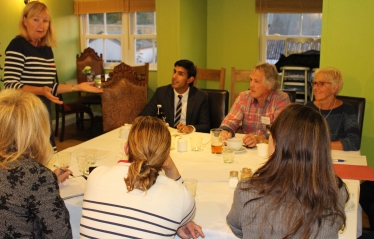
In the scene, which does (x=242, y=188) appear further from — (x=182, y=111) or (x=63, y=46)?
(x=63, y=46)

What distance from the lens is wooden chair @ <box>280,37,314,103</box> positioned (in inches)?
224

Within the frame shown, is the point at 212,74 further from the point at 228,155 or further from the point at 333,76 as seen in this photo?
the point at 228,155

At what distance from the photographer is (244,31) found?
20.1 ft

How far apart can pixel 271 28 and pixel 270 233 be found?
17.3 ft

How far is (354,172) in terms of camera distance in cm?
219

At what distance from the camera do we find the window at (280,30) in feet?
19.9

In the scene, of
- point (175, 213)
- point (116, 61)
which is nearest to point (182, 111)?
point (175, 213)

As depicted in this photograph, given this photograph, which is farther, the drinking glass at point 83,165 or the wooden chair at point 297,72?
Answer: the wooden chair at point 297,72

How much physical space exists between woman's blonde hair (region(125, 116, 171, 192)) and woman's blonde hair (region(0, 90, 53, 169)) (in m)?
0.33

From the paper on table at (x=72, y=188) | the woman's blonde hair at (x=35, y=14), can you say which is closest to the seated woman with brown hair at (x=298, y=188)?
the paper on table at (x=72, y=188)

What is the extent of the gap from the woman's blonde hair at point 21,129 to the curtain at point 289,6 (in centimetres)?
495

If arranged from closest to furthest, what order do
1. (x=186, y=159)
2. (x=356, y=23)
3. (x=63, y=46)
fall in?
(x=186, y=159), (x=356, y=23), (x=63, y=46)

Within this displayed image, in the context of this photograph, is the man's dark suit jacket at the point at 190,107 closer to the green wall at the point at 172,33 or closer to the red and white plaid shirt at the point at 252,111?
the red and white plaid shirt at the point at 252,111

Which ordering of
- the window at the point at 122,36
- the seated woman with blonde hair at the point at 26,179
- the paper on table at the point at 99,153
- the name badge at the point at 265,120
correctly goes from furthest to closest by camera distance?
the window at the point at 122,36 → the name badge at the point at 265,120 → the paper on table at the point at 99,153 → the seated woman with blonde hair at the point at 26,179
